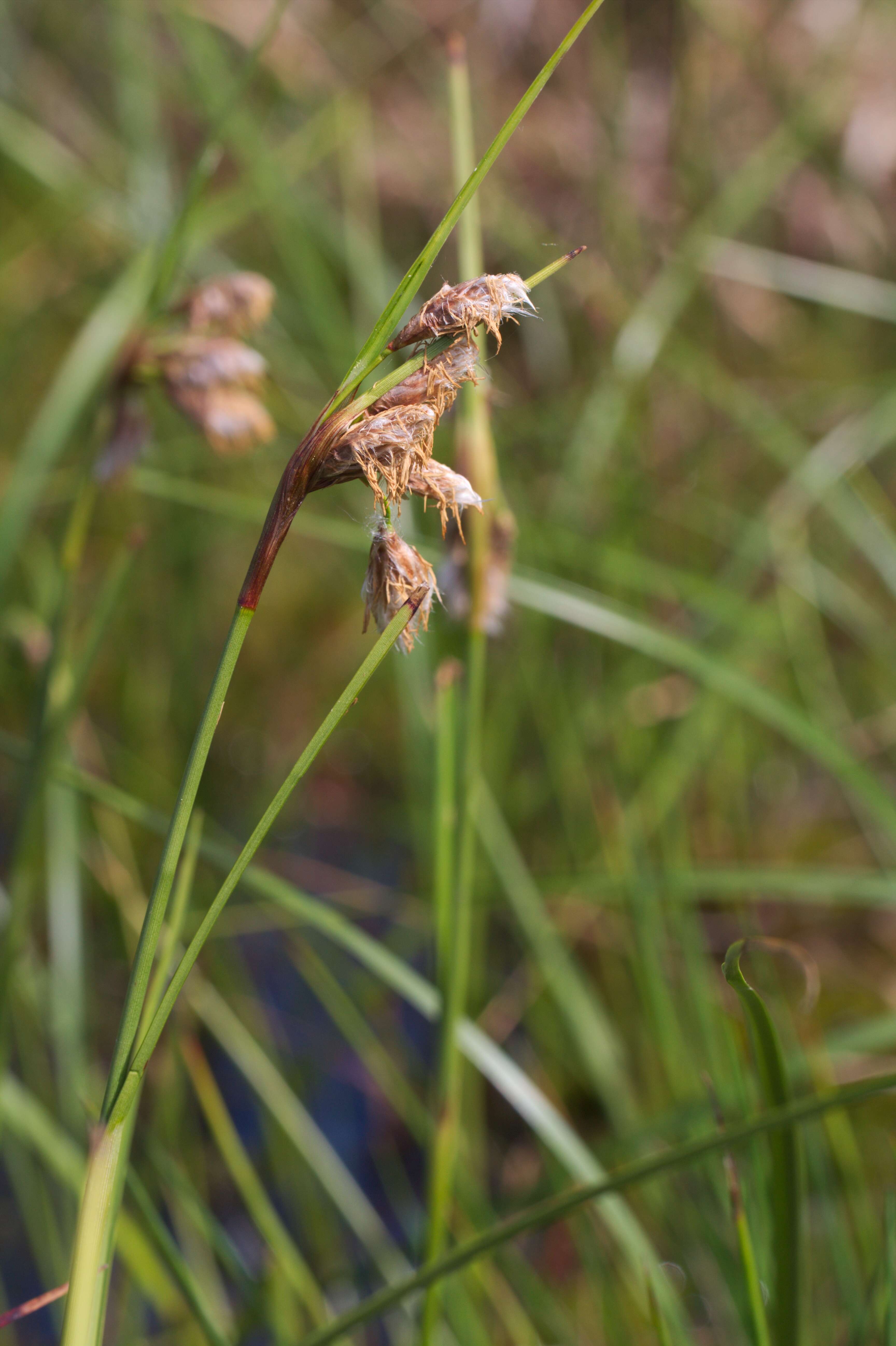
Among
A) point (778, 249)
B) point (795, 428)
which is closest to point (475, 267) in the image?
point (795, 428)

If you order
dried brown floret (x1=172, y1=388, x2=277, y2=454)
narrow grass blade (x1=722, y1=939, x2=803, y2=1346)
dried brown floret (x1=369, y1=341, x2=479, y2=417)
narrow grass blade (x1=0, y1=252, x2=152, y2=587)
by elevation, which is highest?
narrow grass blade (x1=0, y1=252, x2=152, y2=587)

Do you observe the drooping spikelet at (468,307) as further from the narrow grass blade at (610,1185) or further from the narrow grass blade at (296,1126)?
the narrow grass blade at (296,1126)

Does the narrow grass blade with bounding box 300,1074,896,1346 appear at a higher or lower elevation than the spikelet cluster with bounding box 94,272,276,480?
lower

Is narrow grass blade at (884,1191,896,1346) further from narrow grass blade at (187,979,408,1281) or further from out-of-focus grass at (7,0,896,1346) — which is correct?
narrow grass blade at (187,979,408,1281)

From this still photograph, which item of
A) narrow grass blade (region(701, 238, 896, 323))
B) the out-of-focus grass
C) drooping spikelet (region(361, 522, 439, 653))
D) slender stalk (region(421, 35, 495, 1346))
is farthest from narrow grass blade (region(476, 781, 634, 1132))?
narrow grass blade (region(701, 238, 896, 323))

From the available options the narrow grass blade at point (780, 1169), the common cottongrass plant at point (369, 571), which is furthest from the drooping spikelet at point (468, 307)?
the narrow grass blade at point (780, 1169)

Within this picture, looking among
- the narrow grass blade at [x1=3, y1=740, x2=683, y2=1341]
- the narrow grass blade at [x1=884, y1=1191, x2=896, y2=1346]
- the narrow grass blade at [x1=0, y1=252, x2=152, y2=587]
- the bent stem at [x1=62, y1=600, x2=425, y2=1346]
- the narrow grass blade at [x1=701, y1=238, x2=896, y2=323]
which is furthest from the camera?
the narrow grass blade at [x1=701, y1=238, x2=896, y2=323]

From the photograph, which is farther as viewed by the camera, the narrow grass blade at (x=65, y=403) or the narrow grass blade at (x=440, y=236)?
the narrow grass blade at (x=65, y=403)
